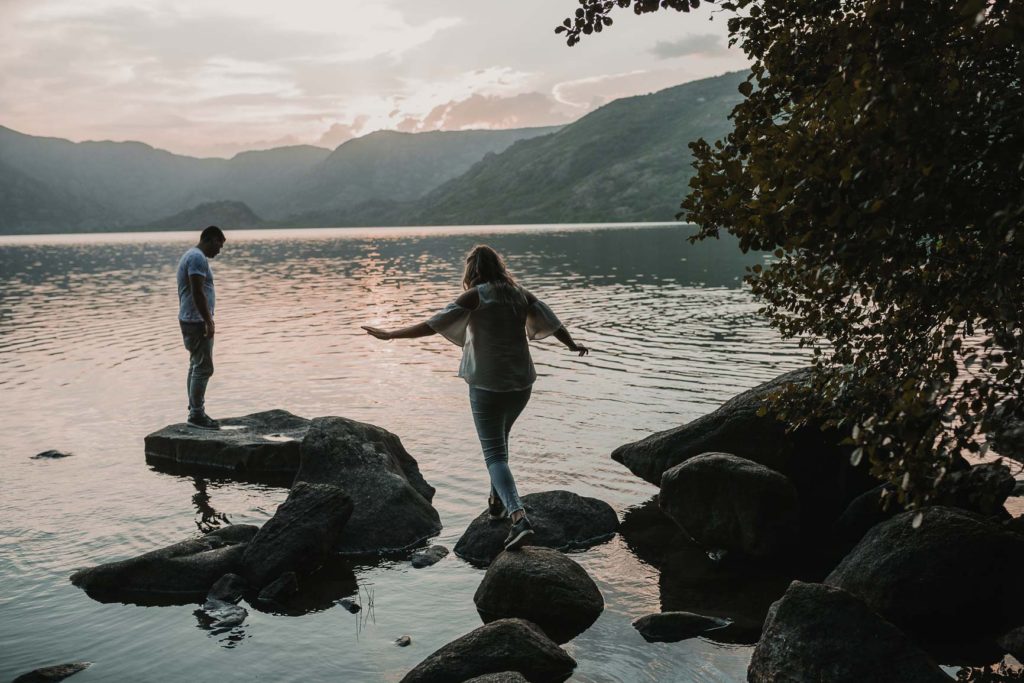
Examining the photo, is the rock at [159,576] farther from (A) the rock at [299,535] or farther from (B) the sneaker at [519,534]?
(B) the sneaker at [519,534]

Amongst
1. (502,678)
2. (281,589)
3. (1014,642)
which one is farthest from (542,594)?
(1014,642)

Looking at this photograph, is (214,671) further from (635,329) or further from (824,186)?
(635,329)

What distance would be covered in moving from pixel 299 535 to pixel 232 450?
511cm

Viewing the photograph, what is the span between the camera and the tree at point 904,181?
4.80 metres

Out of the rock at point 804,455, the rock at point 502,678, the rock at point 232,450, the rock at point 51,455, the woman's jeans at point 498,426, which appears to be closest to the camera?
the rock at point 502,678

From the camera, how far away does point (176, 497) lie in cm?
1274

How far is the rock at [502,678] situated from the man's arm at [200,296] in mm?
9895

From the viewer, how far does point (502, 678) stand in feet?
21.6

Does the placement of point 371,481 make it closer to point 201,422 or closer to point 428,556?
point 428,556

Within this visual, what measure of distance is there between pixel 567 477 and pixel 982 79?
9.53 metres

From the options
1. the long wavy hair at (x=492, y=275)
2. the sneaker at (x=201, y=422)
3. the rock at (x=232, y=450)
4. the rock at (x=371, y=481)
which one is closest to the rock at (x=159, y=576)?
the rock at (x=371, y=481)

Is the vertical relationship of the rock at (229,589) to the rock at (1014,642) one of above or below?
above

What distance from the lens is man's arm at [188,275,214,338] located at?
47.5 feet

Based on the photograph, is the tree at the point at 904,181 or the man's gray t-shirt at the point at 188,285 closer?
the tree at the point at 904,181
